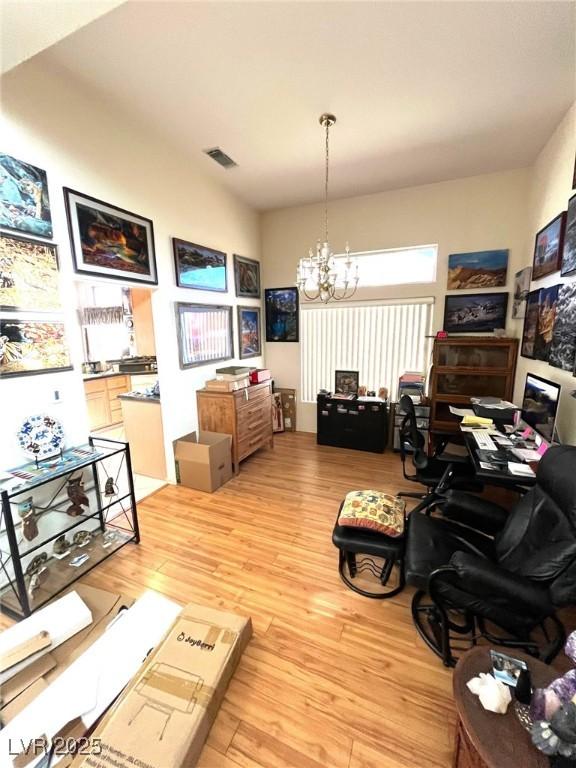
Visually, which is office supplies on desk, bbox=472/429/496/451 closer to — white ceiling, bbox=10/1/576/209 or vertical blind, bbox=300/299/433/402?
vertical blind, bbox=300/299/433/402

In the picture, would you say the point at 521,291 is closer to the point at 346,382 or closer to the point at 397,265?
the point at 397,265

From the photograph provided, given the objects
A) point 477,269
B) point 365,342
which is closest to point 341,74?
point 477,269

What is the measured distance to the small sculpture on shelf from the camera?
2.17 metres

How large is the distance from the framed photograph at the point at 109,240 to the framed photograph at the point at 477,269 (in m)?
3.35

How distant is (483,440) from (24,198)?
359 cm

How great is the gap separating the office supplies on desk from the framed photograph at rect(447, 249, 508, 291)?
6.37 ft

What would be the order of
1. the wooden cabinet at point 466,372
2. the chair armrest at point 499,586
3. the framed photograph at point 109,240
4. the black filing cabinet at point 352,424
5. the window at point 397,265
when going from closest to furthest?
the chair armrest at point 499,586 → the framed photograph at point 109,240 → the wooden cabinet at point 466,372 → the window at point 397,265 → the black filing cabinet at point 352,424

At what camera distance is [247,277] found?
4.30 metres

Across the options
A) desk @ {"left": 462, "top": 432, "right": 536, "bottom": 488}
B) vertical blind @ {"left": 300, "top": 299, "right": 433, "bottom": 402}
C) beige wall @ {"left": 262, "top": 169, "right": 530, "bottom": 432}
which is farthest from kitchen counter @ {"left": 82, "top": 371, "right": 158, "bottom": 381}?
desk @ {"left": 462, "top": 432, "right": 536, "bottom": 488}

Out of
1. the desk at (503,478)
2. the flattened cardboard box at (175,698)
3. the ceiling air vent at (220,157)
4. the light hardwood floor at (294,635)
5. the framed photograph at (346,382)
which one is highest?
the ceiling air vent at (220,157)

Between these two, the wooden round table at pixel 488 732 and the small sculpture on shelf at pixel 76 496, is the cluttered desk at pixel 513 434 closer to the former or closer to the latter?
the wooden round table at pixel 488 732

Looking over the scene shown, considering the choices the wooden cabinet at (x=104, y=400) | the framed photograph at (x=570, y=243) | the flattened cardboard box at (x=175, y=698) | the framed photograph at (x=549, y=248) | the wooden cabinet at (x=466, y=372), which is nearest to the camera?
the flattened cardboard box at (x=175, y=698)

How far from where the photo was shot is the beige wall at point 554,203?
214 centimetres

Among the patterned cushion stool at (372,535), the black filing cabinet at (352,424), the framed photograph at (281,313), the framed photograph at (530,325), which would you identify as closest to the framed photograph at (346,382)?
the black filing cabinet at (352,424)
